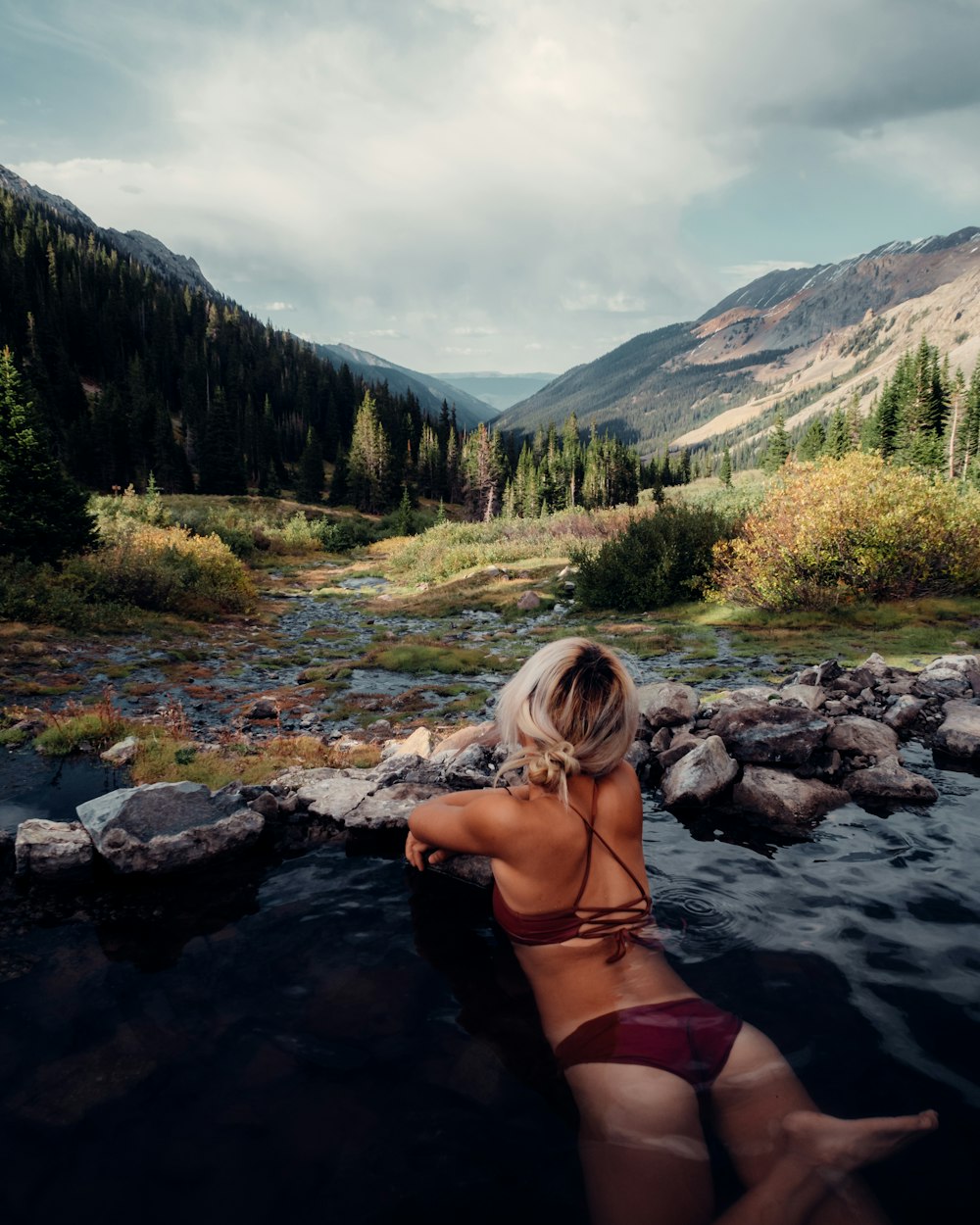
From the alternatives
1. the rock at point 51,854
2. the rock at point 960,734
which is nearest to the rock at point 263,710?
the rock at point 51,854

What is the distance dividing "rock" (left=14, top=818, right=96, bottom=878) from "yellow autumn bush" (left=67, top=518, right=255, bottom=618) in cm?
1618

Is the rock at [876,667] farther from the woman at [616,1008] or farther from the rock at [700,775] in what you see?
the woman at [616,1008]

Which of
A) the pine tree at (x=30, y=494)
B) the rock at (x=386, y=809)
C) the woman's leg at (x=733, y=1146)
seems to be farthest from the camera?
the pine tree at (x=30, y=494)

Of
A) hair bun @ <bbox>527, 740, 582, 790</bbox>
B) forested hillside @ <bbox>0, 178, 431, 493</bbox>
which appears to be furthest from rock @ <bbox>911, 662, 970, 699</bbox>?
forested hillside @ <bbox>0, 178, 431, 493</bbox>

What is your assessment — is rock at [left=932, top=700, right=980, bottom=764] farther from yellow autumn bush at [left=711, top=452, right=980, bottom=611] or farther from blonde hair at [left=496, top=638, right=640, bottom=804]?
yellow autumn bush at [left=711, top=452, right=980, bottom=611]

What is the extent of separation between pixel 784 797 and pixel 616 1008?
4.31 m

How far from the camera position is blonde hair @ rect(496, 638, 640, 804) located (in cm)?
336

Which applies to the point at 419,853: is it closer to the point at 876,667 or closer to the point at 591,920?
the point at 591,920

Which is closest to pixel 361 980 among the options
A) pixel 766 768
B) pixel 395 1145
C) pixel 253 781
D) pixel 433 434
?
pixel 395 1145

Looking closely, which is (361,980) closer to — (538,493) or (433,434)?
(538,493)

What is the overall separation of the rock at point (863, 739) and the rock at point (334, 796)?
585cm

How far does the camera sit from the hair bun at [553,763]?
10.8ft

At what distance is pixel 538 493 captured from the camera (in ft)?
280

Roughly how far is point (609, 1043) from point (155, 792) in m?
4.81
